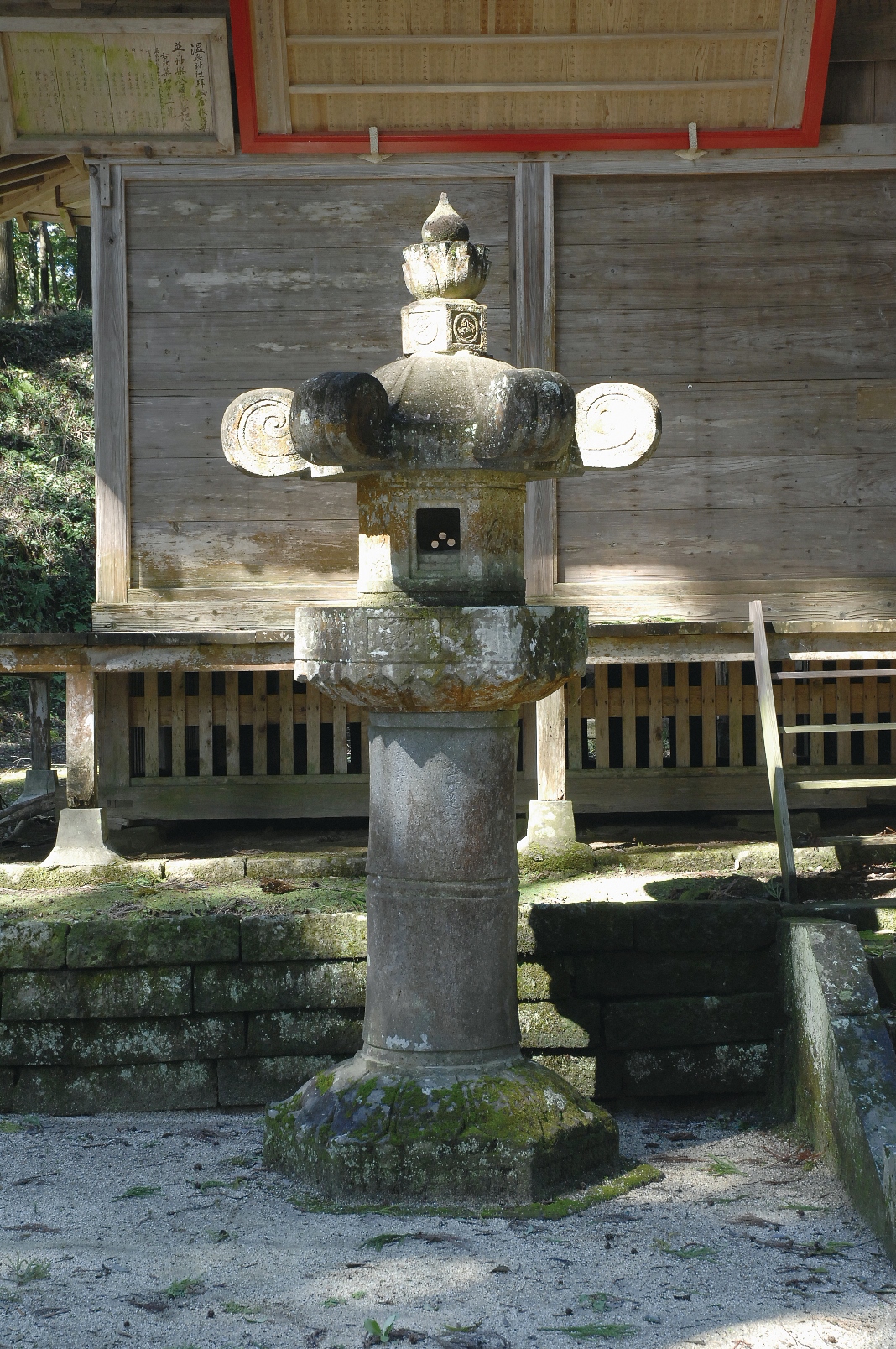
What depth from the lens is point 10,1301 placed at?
12.4 feet

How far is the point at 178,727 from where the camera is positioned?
27.5 feet

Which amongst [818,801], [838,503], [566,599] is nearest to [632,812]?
[818,801]

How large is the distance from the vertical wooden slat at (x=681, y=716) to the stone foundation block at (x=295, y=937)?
3.42 metres

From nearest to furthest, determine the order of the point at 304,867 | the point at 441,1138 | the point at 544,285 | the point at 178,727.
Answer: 1. the point at 441,1138
2. the point at 304,867
3. the point at 544,285
4. the point at 178,727

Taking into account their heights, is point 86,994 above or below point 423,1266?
above

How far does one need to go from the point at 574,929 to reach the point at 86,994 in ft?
6.89

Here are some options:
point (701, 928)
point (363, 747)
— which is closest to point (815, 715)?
point (363, 747)

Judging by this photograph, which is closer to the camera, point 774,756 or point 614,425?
point 614,425

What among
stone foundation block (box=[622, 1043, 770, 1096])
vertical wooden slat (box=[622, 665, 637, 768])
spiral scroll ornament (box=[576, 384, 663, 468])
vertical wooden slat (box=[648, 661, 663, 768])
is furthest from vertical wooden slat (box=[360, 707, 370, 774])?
spiral scroll ornament (box=[576, 384, 663, 468])

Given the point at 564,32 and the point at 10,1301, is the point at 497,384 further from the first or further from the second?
the point at 564,32

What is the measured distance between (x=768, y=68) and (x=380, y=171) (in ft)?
7.58

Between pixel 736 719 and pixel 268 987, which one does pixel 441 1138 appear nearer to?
pixel 268 987

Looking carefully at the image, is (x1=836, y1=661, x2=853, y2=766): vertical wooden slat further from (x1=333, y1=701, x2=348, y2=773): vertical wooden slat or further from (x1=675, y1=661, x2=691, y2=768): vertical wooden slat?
(x1=333, y1=701, x2=348, y2=773): vertical wooden slat

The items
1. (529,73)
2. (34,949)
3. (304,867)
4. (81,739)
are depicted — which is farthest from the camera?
(529,73)
